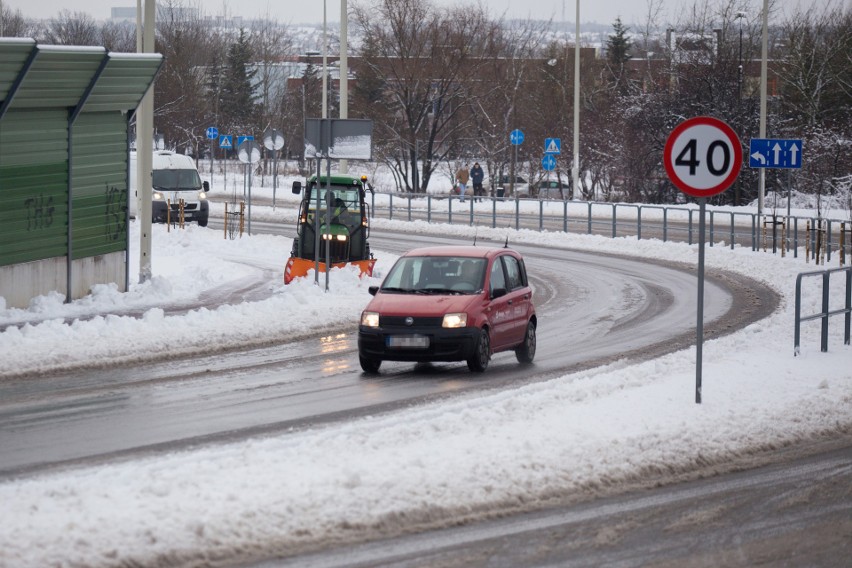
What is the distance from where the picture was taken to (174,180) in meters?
45.0

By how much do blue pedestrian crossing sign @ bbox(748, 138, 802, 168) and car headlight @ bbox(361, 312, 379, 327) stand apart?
19708mm

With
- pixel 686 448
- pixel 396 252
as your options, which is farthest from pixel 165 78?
pixel 686 448

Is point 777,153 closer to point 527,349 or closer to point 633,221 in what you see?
point 633,221

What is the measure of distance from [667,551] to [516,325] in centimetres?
890

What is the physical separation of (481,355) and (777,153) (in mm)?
20210

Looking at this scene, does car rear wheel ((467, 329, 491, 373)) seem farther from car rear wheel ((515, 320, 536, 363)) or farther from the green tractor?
the green tractor

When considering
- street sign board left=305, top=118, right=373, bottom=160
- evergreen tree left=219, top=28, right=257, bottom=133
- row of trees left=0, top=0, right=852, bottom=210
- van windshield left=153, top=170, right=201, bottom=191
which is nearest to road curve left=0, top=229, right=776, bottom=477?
street sign board left=305, top=118, right=373, bottom=160

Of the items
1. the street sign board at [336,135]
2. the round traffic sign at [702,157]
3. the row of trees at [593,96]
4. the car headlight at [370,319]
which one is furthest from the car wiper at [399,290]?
the row of trees at [593,96]

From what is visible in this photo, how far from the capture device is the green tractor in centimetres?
2688

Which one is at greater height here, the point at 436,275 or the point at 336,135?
the point at 336,135

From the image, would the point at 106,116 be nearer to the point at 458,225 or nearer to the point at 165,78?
the point at 458,225

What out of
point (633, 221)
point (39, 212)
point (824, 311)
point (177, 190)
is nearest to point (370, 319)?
point (824, 311)

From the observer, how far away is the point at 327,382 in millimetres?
14812

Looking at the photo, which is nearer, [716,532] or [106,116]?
[716,532]
